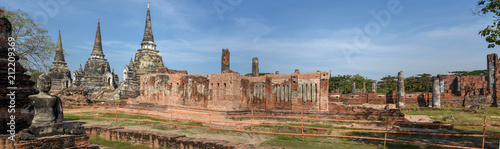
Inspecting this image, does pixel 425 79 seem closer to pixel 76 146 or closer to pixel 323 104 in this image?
pixel 323 104

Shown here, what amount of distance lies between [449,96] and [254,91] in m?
22.5

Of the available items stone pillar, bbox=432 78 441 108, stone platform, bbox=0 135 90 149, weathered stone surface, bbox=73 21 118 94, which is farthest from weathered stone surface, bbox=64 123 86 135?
weathered stone surface, bbox=73 21 118 94

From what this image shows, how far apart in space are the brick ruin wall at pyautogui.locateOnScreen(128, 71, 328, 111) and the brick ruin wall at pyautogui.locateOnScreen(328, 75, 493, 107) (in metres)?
16.1

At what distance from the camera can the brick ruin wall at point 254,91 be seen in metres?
13.0

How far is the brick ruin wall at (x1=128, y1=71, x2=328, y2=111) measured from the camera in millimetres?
12984

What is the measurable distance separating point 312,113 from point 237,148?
730 cm

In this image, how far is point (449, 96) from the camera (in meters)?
25.9

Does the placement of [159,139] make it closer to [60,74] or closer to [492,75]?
[492,75]

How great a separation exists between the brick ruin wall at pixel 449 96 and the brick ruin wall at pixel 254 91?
16138mm

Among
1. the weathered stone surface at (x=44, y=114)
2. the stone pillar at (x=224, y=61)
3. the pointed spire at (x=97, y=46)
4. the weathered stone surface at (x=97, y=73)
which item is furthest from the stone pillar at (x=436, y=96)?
the pointed spire at (x=97, y=46)

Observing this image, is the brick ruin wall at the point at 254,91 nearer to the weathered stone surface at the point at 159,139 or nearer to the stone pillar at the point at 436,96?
the weathered stone surface at the point at 159,139

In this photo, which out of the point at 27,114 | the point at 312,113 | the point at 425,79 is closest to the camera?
the point at 27,114

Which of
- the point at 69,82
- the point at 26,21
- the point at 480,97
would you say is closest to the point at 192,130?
the point at 26,21

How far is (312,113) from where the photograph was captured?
1254 centimetres
